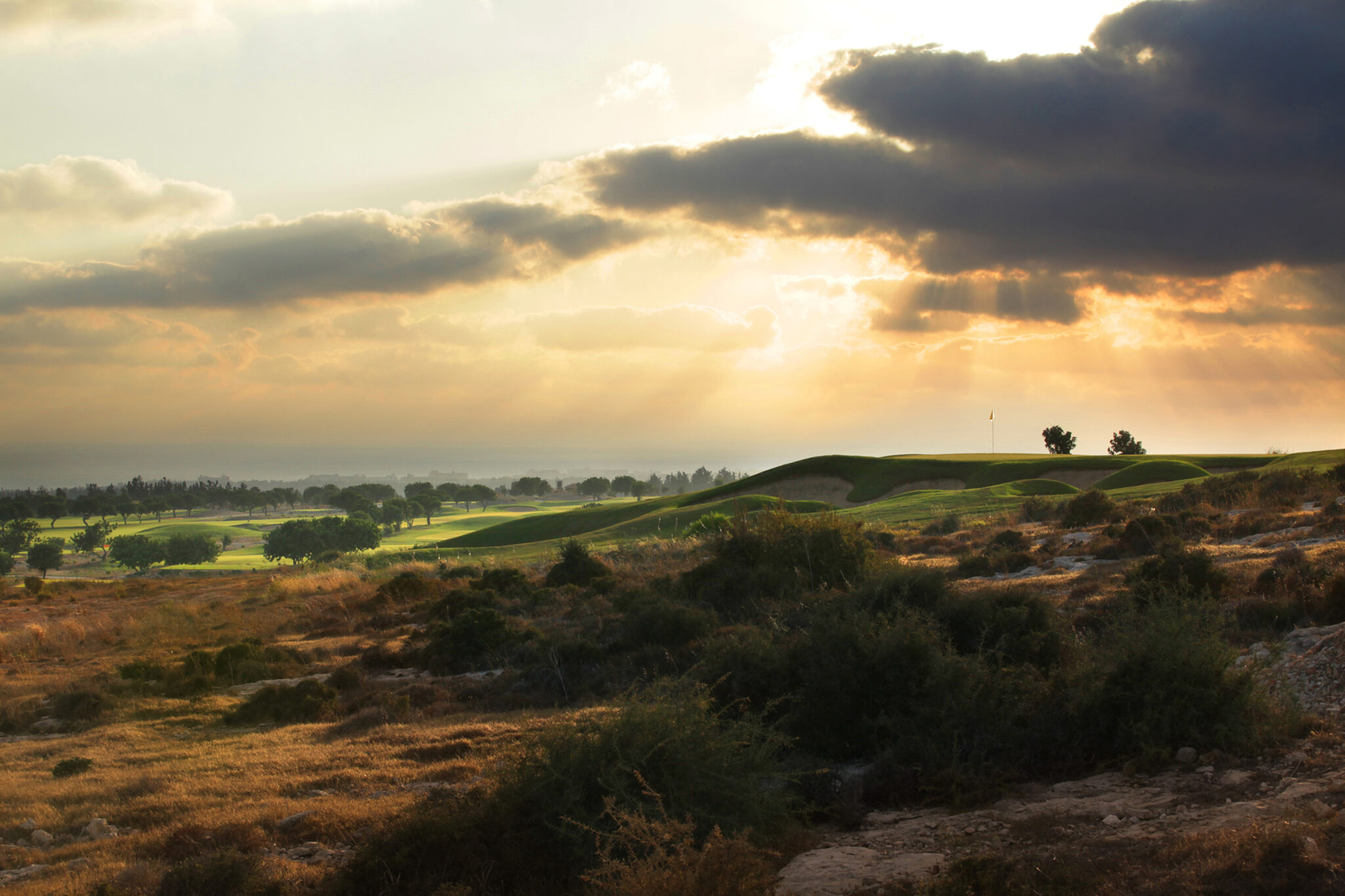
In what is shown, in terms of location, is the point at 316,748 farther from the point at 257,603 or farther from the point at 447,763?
the point at 257,603

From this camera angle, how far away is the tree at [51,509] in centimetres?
14062

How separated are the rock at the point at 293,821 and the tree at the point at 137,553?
90192mm

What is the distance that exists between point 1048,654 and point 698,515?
1575 inches

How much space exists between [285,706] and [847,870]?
10.8 m

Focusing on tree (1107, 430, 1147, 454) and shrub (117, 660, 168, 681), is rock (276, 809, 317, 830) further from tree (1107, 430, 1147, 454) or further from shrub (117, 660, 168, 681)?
tree (1107, 430, 1147, 454)

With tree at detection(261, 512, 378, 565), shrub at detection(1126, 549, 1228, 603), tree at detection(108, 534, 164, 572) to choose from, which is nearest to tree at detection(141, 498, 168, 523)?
tree at detection(108, 534, 164, 572)

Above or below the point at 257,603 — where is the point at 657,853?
above

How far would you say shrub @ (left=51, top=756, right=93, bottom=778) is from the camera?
9867mm

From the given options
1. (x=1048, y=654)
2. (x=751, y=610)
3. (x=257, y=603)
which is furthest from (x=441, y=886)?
(x=257, y=603)

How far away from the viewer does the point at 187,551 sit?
8481 cm

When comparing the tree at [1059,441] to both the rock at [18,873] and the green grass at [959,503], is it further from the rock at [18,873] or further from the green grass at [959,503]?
the rock at [18,873]

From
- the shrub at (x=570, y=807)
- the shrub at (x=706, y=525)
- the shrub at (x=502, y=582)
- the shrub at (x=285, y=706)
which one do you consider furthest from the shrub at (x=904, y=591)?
the shrub at (x=502, y=582)

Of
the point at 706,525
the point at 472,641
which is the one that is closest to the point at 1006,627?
the point at 472,641

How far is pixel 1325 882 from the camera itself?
4297mm
